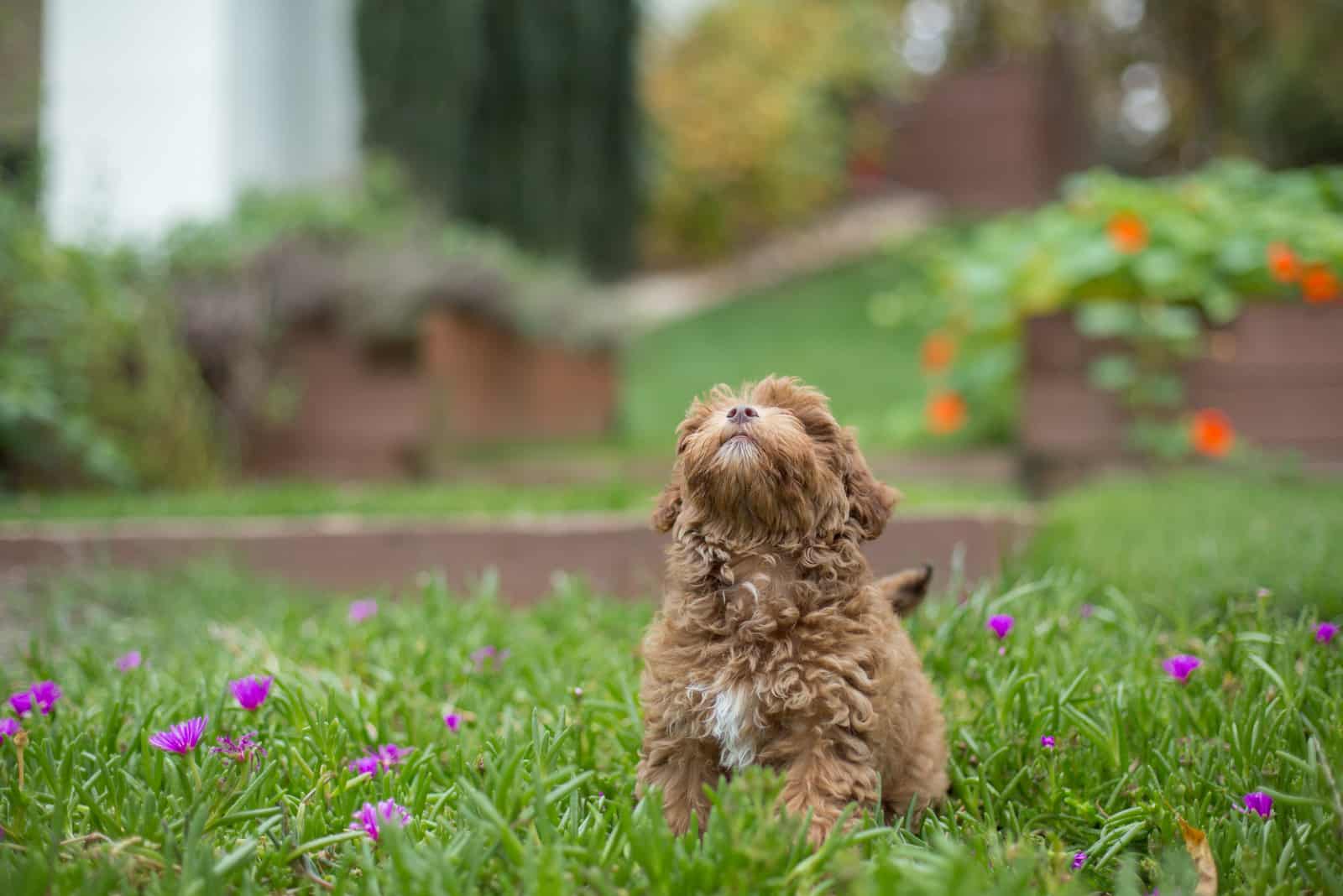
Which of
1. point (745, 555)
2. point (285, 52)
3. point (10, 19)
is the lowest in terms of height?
point (745, 555)

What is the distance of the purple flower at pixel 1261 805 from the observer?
5.94ft

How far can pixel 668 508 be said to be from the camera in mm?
1996

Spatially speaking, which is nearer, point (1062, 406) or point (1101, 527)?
point (1101, 527)

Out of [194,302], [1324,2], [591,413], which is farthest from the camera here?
[1324,2]

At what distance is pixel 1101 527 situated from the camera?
150 inches

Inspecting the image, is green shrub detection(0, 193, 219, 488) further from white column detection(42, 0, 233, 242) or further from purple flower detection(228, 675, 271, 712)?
purple flower detection(228, 675, 271, 712)

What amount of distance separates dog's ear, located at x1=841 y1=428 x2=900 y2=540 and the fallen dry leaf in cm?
64

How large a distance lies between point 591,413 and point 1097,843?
26.9 feet

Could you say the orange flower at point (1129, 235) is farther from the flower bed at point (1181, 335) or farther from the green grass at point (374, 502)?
the green grass at point (374, 502)

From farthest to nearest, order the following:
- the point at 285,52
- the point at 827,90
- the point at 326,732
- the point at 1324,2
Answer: the point at 827,90, the point at 285,52, the point at 1324,2, the point at 326,732

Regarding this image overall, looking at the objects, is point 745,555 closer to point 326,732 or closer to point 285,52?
point 326,732

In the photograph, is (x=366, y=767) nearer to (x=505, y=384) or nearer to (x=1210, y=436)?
(x=1210, y=436)

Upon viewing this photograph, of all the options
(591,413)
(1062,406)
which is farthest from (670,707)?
(591,413)

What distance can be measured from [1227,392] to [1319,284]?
685mm
